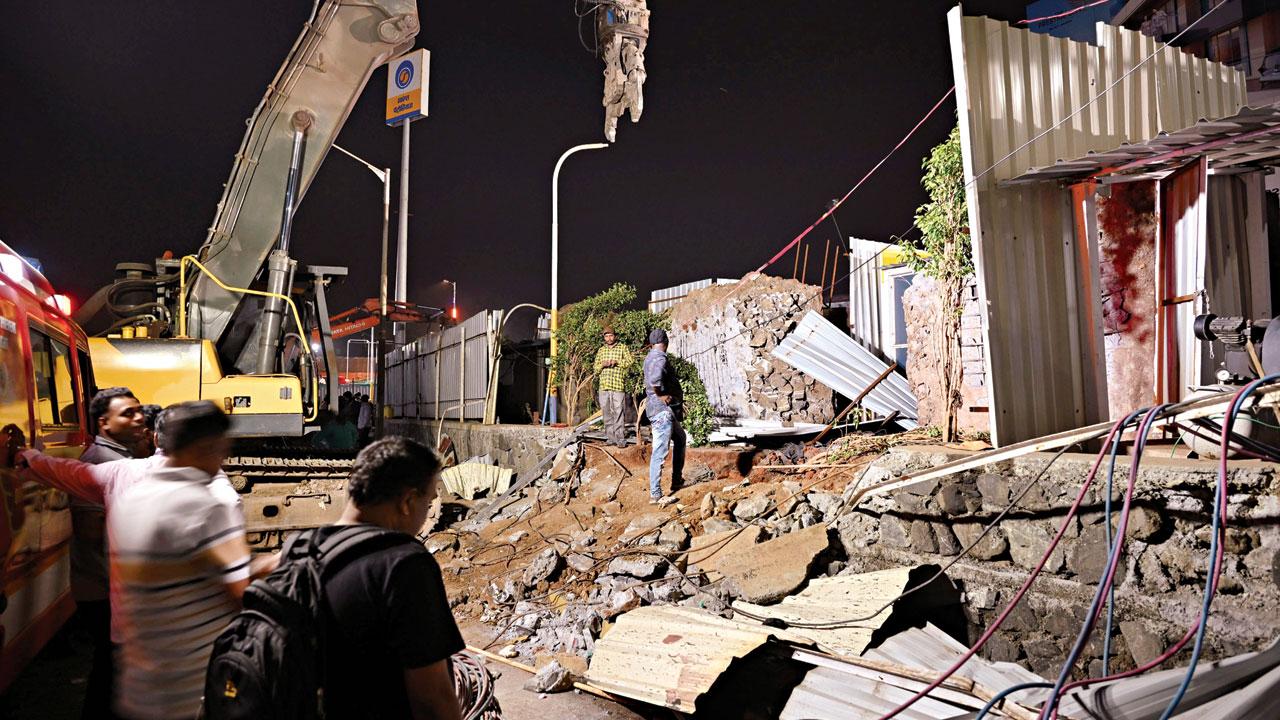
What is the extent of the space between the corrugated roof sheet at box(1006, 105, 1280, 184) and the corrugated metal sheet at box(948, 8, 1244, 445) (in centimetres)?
31

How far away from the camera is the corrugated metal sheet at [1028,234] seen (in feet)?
18.6

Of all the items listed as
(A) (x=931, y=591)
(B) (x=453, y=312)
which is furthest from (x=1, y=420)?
(B) (x=453, y=312)

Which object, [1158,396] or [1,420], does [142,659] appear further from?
[1158,396]

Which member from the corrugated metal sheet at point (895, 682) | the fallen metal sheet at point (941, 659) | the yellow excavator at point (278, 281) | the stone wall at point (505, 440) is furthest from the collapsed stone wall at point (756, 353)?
the corrugated metal sheet at point (895, 682)

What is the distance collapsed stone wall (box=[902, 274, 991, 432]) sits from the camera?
6.90 m

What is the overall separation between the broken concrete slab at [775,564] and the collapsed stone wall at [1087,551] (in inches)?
17.6

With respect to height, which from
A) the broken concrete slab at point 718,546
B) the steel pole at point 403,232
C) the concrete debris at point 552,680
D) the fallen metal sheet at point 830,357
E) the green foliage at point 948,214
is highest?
the steel pole at point 403,232

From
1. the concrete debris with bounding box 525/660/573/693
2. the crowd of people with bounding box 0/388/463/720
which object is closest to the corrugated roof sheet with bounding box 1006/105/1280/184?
the concrete debris with bounding box 525/660/573/693

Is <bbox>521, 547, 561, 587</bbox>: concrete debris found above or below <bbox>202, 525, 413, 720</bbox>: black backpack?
below

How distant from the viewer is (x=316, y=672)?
1.73 metres

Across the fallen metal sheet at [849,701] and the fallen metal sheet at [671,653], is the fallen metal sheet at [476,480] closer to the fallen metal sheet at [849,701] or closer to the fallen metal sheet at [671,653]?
the fallen metal sheet at [671,653]

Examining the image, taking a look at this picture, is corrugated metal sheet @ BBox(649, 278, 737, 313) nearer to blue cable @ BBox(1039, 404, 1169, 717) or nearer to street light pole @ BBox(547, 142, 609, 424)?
street light pole @ BBox(547, 142, 609, 424)

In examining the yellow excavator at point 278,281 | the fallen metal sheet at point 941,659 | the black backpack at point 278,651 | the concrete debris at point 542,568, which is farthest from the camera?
the yellow excavator at point 278,281

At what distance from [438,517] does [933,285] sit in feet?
22.0
